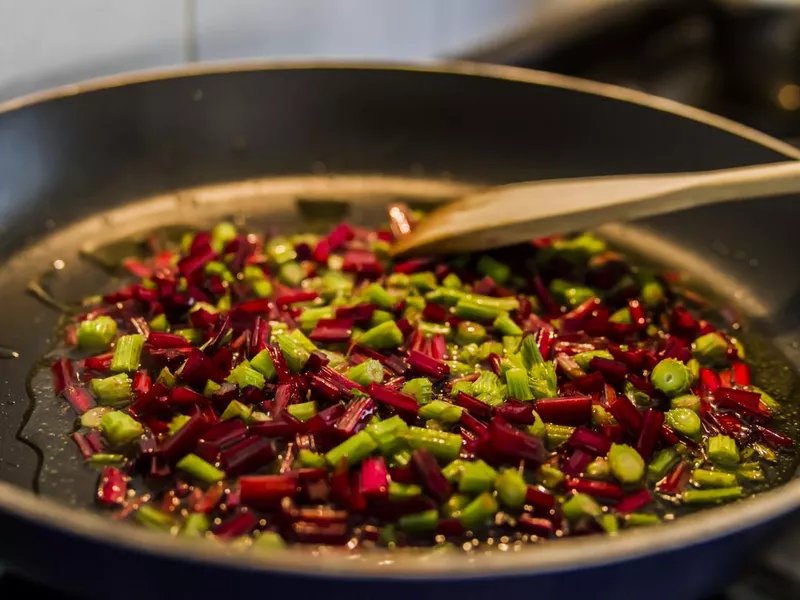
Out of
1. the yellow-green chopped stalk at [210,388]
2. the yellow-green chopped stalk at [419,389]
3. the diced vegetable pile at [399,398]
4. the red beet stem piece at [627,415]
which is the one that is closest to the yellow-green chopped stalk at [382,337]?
the diced vegetable pile at [399,398]

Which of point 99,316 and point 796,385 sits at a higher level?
point 99,316

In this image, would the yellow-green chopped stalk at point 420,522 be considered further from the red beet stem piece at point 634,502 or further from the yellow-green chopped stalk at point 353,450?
the red beet stem piece at point 634,502

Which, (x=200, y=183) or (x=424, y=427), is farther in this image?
(x=200, y=183)

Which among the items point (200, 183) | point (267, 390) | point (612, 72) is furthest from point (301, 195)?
point (612, 72)

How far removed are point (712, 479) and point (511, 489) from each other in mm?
265

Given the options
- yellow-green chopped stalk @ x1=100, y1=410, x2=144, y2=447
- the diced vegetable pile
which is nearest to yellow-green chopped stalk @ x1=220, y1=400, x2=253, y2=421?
the diced vegetable pile

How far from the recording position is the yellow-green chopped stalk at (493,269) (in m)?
1.40

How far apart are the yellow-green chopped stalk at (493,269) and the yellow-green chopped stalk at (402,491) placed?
54cm

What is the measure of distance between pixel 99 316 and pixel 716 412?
35.5 inches

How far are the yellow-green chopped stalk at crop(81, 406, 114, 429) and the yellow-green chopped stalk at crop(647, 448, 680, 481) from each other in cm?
69

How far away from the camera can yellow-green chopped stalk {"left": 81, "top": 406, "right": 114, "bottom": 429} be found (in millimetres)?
1027

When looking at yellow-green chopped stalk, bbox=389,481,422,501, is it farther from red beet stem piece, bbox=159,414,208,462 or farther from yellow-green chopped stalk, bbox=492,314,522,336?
yellow-green chopped stalk, bbox=492,314,522,336

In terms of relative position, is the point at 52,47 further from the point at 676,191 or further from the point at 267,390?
the point at 676,191

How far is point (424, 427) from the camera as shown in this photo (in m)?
1.04
